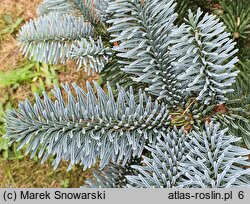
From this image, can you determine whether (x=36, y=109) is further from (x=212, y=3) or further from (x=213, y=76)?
(x=212, y=3)

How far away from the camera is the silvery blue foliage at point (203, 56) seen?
0.60 m

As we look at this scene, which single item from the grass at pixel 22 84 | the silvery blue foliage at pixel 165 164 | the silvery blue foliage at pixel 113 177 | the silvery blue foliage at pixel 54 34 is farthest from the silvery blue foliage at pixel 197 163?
Result: the grass at pixel 22 84

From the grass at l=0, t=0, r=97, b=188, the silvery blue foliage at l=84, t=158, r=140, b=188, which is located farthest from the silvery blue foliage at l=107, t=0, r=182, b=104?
the grass at l=0, t=0, r=97, b=188

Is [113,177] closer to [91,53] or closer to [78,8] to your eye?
[91,53]

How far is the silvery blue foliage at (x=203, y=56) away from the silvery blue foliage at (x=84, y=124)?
0.30ft

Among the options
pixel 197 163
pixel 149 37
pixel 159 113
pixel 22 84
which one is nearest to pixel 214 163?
pixel 197 163

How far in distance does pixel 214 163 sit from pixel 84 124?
24cm

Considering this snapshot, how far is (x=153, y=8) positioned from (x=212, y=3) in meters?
0.40

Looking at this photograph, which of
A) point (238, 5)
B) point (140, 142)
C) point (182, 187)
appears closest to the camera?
point (182, 187)

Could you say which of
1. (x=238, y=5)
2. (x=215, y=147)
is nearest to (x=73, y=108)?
(x=215, y=147)

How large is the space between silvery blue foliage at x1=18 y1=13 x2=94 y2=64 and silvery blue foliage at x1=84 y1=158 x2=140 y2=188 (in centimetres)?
29

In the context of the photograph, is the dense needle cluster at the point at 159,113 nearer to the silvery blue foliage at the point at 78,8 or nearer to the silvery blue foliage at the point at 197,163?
the silvery blue foliage at the point at 197,163

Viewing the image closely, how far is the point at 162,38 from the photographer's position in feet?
2.22

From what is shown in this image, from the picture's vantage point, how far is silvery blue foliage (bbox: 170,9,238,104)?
604 mm
